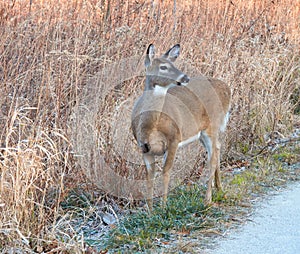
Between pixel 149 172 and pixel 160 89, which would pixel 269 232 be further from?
pixel 160 89

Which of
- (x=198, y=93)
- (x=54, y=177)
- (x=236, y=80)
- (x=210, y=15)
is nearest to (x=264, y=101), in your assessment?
(x=236, y=80)

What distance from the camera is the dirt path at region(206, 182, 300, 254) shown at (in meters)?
4.44

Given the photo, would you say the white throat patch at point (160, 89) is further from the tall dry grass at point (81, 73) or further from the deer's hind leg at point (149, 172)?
the tall dry grass at point (81, 73)

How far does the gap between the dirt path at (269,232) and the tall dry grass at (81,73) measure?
46.2 inches

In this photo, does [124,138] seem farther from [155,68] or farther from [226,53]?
[226,53]

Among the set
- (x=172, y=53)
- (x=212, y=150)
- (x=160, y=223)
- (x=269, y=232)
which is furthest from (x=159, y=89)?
(x=269, y=232)

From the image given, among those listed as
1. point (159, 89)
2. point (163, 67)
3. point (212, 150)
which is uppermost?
point (163, 67)

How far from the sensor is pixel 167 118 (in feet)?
17.6

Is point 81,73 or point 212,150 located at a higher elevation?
point 81,73

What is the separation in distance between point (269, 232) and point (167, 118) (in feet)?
4.34

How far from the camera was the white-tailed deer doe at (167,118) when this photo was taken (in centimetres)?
526

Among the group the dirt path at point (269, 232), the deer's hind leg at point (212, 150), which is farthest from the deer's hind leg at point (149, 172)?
the dirt path at point (269, 232)

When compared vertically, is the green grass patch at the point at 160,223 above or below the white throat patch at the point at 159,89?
below

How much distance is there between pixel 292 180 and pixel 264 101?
1.94 metres
